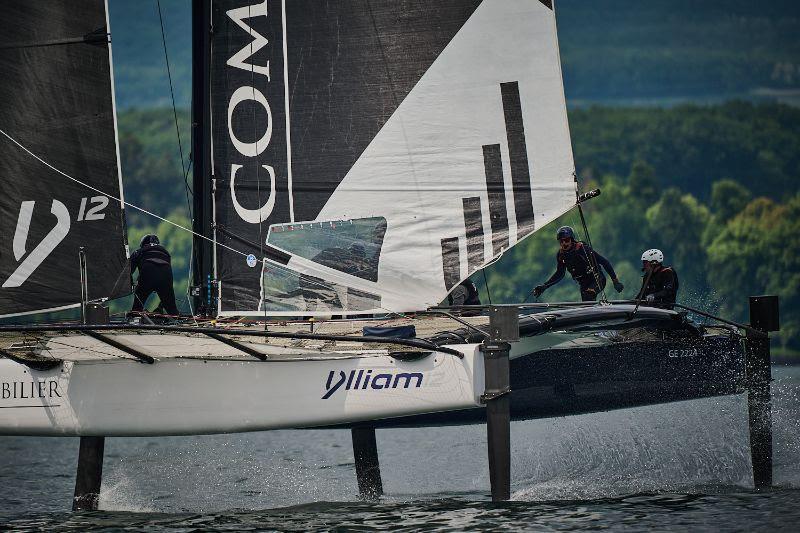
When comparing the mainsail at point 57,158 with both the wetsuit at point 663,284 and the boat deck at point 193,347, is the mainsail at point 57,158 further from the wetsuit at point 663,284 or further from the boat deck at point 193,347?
the wetsuit at point 663,284

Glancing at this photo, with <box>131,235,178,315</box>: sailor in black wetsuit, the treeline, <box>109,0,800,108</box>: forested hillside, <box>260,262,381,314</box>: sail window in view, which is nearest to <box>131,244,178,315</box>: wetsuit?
<box>131,235,178,315</box>: sailor in black wetsuit

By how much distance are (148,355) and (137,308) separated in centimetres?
231

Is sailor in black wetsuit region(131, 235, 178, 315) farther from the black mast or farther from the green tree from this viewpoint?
the green tree

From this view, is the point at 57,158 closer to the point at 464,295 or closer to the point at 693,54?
the point at 464,295

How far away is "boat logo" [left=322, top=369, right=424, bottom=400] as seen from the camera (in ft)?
48.8

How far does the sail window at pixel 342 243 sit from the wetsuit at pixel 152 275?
63.6 inches

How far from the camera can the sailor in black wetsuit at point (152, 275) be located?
672 inches

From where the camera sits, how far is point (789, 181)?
113 m

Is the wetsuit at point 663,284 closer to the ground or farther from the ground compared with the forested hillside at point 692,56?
closer to the ground

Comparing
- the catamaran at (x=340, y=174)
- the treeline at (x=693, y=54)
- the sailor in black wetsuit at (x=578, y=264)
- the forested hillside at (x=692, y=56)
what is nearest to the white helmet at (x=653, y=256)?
the sailor in black wetsuit at (x=578, y=264)

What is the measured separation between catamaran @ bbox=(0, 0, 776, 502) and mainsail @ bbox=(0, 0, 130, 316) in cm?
2

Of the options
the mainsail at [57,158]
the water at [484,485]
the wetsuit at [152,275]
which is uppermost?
the mainsail at [57,158]

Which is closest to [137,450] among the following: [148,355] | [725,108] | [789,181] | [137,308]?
[137,308]

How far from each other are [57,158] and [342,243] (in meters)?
3.43
